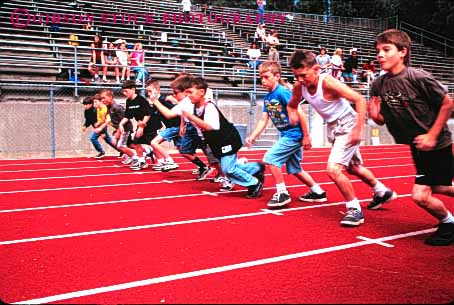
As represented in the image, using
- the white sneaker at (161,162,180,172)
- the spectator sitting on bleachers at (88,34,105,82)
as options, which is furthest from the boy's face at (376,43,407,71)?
the spectator sitting on bleachers at (88,34,105,82)

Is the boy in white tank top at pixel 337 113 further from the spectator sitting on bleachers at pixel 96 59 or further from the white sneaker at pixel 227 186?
the spectator sitting on bleachers at pixel 96 59

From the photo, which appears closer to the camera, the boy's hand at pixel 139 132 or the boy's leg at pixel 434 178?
the boy's leg at pixel 434 178

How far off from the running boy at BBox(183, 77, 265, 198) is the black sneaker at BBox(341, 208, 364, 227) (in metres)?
1.93

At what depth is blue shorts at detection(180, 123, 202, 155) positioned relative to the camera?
867 centimetres

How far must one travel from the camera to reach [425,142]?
4.01 m

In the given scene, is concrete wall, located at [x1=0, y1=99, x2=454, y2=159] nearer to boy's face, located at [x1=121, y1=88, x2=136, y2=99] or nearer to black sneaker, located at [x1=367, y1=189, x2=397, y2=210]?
boy's face, located at [x1=121, y1=88, x2=136, y2=99]

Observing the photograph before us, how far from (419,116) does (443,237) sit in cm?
115

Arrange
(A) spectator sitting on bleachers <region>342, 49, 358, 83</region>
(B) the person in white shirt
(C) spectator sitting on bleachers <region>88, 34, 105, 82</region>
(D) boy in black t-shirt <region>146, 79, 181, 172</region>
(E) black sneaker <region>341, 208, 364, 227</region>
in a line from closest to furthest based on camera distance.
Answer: (E) black sneaker <region>341, 208, 364, 227</region>, (D) boy in black t-shirt <region>146, 79, 181, 172</region>, (C) spectator sitting on bleachers <region>88, 34, 105, 82</region>, (A) spectator sitting on bleachers <region>342, 49, 358, 83</region>, (B) the person in white shirt

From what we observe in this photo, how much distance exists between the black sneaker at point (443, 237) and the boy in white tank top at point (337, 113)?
802 mm

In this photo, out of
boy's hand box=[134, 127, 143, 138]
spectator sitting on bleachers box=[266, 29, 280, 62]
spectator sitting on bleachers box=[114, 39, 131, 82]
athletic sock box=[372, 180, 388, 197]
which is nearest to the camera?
athletic sock box=[372, 180, 388, 197]

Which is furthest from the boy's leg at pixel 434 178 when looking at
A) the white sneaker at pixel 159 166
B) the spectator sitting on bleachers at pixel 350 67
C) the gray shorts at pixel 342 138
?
the spectator sitting on bleachers at pixel 350 67

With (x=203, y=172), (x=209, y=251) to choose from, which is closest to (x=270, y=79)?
(x=209, y=251)

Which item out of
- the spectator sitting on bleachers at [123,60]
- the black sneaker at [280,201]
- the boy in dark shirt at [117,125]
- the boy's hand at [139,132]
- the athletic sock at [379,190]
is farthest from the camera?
the spectator sitting on bleachers at [123,60]

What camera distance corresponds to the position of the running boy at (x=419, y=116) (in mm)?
4129
